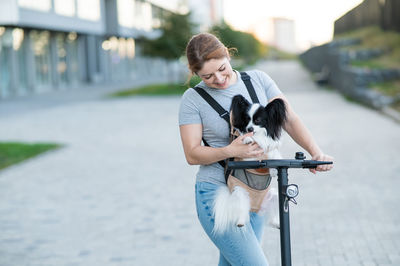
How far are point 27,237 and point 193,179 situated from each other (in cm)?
345

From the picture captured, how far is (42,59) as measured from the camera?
120ft

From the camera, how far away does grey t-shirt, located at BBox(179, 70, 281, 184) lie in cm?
303

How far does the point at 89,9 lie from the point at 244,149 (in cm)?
4130

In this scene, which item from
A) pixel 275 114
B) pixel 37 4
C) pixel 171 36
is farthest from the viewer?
pixel 171 36

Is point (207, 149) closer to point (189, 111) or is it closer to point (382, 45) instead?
point (189, 111)

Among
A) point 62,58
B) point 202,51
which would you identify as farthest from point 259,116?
point 62,58

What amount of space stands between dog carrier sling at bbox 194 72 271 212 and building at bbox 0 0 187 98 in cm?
2892

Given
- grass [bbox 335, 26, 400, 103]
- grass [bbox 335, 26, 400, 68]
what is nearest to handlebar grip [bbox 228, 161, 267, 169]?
grass [bbox 335, 26, 400, 103]

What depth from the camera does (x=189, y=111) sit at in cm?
304

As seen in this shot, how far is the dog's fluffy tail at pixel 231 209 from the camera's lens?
2.89m

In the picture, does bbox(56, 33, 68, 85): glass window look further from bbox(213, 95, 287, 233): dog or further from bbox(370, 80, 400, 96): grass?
bbox(213, 95, 287, 233): dog

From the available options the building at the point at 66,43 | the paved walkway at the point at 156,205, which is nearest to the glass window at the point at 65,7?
the building at the point at 66,43

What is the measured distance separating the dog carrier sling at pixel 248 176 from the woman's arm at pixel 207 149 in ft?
0.40

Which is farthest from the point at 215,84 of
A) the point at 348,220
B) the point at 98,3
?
the point at 98,3
